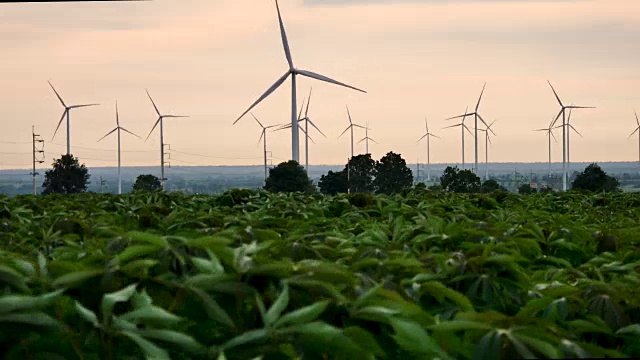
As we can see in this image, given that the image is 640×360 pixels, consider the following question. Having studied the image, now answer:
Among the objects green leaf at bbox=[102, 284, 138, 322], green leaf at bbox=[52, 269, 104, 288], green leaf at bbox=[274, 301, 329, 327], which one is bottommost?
green leaf at bbox=[274, 301, 329, 327]

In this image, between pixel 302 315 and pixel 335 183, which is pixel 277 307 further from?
pixel 335 183

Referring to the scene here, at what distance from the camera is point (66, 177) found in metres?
82.8

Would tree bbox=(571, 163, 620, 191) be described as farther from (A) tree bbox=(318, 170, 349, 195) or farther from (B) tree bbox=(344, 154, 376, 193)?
(A) tree bbox=(318, 170, 349, 195)

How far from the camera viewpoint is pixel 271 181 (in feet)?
166

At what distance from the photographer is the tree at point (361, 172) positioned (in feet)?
218

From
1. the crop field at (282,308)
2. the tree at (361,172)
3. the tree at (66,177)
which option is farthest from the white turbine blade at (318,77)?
the crop field at (282,308)

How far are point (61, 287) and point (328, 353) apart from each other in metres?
0.92

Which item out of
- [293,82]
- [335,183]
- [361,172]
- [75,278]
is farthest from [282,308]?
[361,172]

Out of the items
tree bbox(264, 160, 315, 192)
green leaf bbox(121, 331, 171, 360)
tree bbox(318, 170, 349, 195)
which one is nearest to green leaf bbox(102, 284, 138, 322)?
green leaf bbox(121, 331, 171, 360)

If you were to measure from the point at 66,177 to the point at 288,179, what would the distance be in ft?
131

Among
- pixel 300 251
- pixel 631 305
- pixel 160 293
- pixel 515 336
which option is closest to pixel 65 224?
pixel 300 251

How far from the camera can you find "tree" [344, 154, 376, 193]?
2615 inches

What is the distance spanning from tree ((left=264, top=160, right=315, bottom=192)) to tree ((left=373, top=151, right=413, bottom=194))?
17081 millimetres

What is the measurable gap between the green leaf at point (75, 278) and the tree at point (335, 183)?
63.0 m
